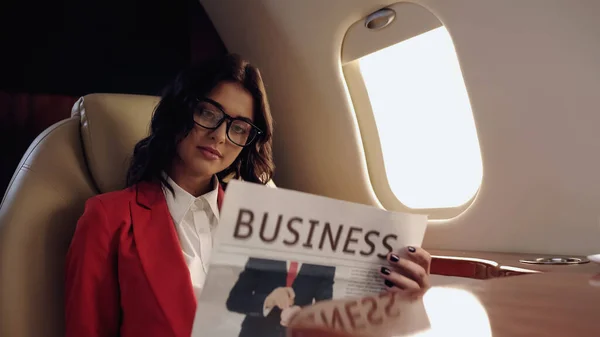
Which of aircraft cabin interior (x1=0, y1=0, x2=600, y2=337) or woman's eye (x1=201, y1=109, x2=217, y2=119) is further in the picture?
woman's eye (x1=201, y1=109, x2=217, y2=119)

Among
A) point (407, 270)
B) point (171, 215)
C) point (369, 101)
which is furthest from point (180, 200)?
point (369, 101)

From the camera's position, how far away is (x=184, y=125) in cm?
106

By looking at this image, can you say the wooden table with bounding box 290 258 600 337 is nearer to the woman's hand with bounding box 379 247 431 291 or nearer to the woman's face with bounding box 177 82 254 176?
the woman's hand with bounding box 379 247 431 291

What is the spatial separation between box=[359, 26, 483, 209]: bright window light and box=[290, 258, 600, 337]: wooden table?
0.77m

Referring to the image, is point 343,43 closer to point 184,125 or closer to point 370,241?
point 184,125

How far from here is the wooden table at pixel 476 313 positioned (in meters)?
0.43

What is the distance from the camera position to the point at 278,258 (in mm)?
551

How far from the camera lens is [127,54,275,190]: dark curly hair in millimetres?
1086

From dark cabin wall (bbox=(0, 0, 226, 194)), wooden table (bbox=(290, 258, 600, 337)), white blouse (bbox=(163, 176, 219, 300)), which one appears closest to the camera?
wooden table (bbox=(290, 258, 600, 337))

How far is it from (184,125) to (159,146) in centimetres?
8

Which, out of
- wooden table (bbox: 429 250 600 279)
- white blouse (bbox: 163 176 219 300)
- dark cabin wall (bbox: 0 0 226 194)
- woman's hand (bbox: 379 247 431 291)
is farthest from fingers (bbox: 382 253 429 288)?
dark cabin wall (bbox: 0 0 226 194)

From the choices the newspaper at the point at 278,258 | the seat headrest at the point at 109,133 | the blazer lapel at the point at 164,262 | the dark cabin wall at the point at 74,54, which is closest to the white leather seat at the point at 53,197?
the seat headrest at the point at 109,133

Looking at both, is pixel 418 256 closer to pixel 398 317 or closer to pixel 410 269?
pixel 410 269

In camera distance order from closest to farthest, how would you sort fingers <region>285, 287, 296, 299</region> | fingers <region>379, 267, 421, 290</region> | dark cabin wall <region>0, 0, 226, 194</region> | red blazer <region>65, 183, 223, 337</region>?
fingers <region>285, 287, 296, 299</region> < fingers <region>379, 267, 421, 290</region> < red blazer <region>65, 183, 223, 337</region> < dark cabin wall <region>0, 0, 226, 194</region>
